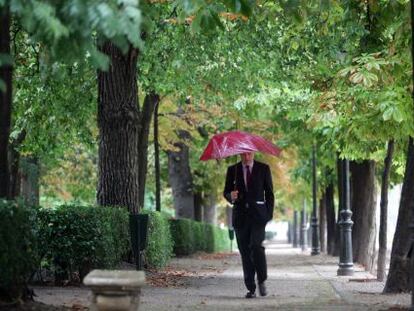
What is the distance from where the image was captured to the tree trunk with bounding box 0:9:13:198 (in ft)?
30.0

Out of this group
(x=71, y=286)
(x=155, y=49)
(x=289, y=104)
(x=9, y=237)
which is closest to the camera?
(x=9, y=237)

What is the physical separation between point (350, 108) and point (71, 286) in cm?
520

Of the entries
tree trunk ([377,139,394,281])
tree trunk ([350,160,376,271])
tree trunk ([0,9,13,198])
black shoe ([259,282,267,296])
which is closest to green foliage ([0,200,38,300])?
tree trunk ([0,9,13,198])

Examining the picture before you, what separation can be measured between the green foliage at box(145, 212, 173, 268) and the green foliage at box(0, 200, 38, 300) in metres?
8.85

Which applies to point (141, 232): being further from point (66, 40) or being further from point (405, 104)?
point (66, 40)

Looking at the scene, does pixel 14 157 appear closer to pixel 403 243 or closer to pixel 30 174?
pixel 30 174

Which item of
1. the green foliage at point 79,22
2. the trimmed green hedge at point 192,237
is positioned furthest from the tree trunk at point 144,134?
the green foliage at point 79,22

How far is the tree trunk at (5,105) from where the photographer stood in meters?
9.15

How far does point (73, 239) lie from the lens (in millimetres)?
13984

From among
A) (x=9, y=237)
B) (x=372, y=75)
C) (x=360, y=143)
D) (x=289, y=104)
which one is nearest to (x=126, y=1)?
(x=9, y=237)

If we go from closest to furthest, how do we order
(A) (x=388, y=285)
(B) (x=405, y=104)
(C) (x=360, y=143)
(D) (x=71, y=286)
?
(B) (x=405, y=104)
(A) (x=388, y=285)
(D) (x=71, y=286)
(C) (x=360, y=143)

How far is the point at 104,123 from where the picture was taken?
1745cm

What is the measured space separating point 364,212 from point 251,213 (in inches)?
532

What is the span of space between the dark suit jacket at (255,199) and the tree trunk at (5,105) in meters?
3.74
